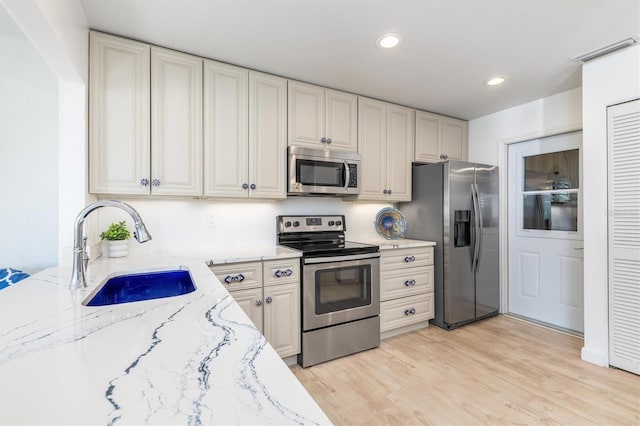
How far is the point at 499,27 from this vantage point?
1.90 m

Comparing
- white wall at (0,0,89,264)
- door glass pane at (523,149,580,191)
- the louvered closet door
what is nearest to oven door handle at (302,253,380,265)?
white wall at (0,0,89,264)

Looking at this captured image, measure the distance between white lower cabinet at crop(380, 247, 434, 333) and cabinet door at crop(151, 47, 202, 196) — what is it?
177cm

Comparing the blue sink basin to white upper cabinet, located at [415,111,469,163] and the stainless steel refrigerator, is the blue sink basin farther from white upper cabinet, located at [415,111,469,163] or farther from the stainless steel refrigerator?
white upper cabinet, located at [415,111,469,163]

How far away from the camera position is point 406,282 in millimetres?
2871

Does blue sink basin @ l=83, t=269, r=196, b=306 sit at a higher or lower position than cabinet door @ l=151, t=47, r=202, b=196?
lower

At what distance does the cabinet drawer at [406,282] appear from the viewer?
2.76m

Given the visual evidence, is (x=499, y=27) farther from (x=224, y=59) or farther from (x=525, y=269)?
(x=525, y=269)

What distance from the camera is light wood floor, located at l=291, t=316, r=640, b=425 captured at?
1.74 meters

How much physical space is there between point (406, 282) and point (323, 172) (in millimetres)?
1321

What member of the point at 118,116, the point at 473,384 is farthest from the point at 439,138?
the point at 118,116

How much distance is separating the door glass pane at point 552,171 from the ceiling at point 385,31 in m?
0.69

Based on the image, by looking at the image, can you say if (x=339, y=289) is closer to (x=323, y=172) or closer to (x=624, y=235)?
(x=323, y=172)

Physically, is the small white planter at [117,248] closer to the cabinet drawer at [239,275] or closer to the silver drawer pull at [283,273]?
the cabinet drawer at [239,275]

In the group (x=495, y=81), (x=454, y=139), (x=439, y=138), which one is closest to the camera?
(x=495, y=81)
